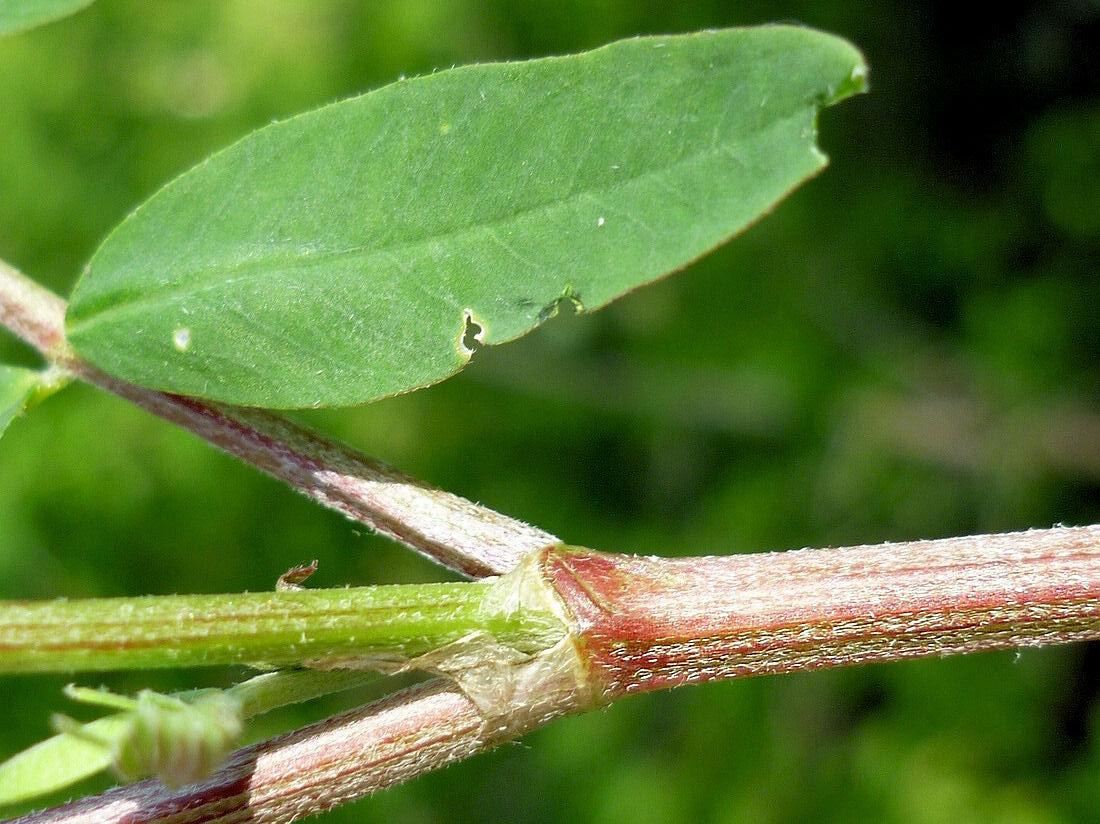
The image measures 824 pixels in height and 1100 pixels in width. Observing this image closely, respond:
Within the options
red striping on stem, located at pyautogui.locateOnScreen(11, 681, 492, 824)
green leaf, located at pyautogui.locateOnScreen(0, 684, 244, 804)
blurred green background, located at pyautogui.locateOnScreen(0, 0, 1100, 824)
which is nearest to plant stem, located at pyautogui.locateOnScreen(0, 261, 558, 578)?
red striping on stem, located at pyautogui.locateOnScreen(11, 681, 492, 824)

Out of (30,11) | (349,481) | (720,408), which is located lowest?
(349,481)

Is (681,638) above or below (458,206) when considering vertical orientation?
below

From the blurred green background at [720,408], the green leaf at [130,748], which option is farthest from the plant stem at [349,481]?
the blurred green background at [720,408]

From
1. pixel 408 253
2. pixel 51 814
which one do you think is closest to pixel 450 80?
pixel 408 253

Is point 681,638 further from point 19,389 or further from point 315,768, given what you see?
point 19,389

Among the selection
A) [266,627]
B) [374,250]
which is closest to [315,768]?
[266,627]

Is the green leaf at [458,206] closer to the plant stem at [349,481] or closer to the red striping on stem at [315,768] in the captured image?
the plant stem at [349,481]

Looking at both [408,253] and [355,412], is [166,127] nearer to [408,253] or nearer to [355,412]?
[355,412]

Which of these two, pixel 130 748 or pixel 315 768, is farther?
pixel 315 768

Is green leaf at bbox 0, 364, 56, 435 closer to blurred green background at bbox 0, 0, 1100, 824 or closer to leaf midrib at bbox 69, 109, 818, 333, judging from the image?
leaf midrib at bbox 69, 109, 818, 333
